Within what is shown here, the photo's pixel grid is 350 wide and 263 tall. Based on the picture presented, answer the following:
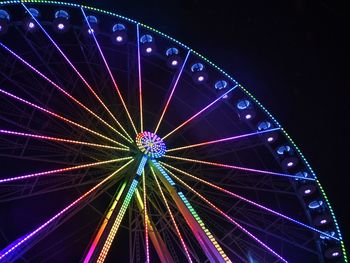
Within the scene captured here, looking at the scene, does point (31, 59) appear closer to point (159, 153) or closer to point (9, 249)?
point (159, 153)

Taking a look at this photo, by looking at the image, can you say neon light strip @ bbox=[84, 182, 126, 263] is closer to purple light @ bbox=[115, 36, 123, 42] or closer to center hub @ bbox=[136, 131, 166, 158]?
center hub @ bbox=[136, 131, 166, 158]

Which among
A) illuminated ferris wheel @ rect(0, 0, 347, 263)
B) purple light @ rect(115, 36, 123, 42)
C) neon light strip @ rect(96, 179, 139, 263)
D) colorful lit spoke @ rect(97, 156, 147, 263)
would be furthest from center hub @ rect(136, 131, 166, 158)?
purple light @ rect(115, 36, 123, 42)

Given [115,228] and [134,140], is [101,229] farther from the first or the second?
[134,140]

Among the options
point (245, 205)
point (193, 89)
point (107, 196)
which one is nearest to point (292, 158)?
point (245, 205)

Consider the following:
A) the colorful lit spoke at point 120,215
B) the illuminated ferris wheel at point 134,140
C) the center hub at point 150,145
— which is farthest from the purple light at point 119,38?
the colorful lit spoke at point 120,215

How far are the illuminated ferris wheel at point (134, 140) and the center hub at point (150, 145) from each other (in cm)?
3

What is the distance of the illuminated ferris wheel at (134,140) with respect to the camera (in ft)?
39.7

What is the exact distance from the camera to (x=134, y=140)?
11891 millimetres

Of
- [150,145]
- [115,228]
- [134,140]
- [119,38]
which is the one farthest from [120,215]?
[119,38]

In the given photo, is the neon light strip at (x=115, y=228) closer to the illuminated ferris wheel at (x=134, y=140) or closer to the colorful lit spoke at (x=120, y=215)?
the colorful lit spoke at (x=120, y=215)

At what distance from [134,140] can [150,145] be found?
0.53 m

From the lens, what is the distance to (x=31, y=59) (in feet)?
45.7

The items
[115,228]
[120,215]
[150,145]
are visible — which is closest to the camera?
[115,228]

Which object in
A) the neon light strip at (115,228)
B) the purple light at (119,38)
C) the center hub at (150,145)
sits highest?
the purple light at (119,38)
